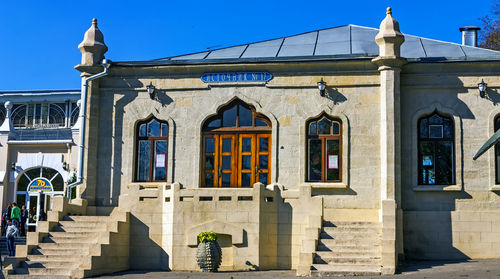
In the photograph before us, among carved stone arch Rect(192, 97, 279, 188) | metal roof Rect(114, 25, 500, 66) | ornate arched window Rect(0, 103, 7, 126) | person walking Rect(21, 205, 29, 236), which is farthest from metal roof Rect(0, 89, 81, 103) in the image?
carved stone arch Rect(192, 97, 279, 188)

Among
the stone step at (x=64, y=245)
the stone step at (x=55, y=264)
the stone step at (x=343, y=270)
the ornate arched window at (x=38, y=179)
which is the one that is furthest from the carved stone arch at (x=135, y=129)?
the ornate arched window at (x=38, y=179)

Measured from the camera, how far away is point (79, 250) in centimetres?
1975

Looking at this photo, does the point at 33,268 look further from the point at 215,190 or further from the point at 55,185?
the point at 55,185

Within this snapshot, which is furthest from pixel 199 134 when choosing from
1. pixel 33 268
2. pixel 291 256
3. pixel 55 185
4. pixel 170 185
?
pixel 55 185

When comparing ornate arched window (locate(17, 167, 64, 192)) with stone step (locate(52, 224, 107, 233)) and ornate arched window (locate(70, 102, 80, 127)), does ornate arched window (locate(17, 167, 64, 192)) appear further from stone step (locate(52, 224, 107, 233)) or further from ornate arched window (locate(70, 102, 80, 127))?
stone step (locate(52, 224, 107, 233))

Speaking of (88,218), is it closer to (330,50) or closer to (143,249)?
(143,249)

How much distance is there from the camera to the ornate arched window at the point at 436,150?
71.1 ft

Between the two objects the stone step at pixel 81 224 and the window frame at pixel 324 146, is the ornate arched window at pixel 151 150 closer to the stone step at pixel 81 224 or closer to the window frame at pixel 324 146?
the stone step at pixel 81 224

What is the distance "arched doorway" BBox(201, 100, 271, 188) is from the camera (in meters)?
22.4

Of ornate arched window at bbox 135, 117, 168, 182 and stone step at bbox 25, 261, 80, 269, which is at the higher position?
ornate arched window at bbox 135, 117, 168, 182

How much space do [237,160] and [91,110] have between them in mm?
5148

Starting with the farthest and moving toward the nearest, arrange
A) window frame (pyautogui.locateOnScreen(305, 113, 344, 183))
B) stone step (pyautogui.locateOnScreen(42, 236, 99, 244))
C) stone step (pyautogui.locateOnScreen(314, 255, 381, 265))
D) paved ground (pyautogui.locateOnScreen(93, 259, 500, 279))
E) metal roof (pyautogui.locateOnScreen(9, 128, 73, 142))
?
metal roof (pyautogui.locateOnScreen(9, 128, 73, 142)) < window frame (pyautogui.locateOnScreen(305, 113, 344, 183)) < stone step (pyautogui.locateOnScreen(42, 236, 99, 244)) < stone step (pyautogui.locateOnScreen(314, 255, 381, 265)) < paved ground (pyautogui.locateOnScreen(93, 259, 500, 279))

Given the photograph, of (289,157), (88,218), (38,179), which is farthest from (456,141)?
(38,179)

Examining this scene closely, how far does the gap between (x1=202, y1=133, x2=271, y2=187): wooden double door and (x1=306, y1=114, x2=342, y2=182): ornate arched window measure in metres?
1.35
